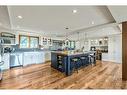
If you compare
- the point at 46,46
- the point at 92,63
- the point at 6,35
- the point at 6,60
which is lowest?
the point at 92,63

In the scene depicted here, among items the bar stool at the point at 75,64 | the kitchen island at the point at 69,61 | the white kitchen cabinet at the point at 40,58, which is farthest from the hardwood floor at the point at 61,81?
the white kitchen cabinet at the point at 40,58

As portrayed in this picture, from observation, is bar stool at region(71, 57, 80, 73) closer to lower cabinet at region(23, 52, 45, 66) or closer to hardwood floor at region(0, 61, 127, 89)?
hardwood floor at region(0, 61, 127, 89)

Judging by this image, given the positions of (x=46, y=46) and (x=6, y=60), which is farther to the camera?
(x=46, y=46)

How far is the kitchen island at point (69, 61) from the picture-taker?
4.46 meters

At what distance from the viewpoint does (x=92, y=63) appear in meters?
7.05

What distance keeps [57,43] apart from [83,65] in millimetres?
4212

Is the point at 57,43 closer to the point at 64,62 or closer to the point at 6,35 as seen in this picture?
the point at 6,35

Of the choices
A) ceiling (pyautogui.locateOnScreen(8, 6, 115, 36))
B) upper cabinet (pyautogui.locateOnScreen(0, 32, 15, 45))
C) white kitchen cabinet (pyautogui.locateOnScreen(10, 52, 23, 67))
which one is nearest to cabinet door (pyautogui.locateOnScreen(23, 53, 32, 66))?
white kitchen cabinet (pyautogui.locateOnScreen(10, 52, 23, 67))

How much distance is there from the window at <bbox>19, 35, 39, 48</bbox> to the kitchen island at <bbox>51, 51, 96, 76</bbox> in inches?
98.9

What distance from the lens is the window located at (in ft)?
22.6

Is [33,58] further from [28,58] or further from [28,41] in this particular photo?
[28,41]

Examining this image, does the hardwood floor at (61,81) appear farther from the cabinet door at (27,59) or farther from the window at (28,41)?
the window at (28,41)

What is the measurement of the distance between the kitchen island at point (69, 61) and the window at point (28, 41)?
2.51 metres
